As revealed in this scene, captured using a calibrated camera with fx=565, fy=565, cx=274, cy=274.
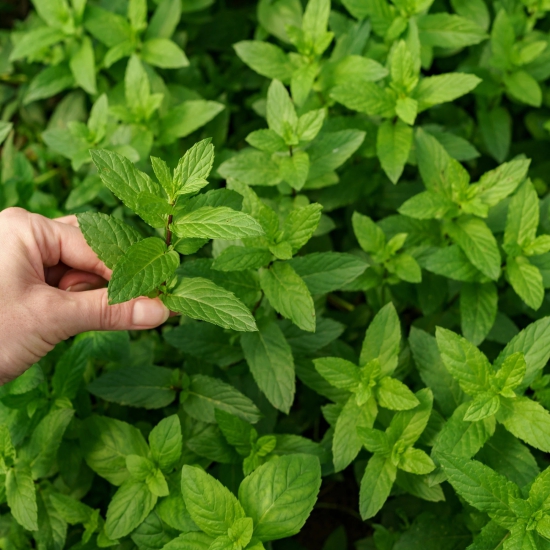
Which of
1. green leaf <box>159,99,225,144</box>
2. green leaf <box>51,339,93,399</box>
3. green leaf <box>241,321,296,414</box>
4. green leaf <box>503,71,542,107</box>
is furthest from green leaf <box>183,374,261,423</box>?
green leaf <box>503,71,542,107</box>

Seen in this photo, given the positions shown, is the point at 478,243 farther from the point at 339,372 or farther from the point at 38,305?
the point at 38,305

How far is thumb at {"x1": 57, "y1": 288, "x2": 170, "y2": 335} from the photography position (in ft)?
6.19

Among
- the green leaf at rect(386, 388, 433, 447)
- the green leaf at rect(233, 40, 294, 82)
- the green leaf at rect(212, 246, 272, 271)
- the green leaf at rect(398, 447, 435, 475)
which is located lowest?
Result: the green leaf at rect(398, 447, 435, 475)

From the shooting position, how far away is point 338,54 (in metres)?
2.85

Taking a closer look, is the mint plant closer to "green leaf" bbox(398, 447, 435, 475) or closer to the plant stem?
the plant stem

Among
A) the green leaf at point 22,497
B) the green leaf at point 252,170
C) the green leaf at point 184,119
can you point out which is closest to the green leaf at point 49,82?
the green leaf at point 184,119

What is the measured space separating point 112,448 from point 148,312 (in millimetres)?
723

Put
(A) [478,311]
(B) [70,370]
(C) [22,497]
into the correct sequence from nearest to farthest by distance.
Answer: (C) [22,497] → (B) [70,370] → (A) [478,311]

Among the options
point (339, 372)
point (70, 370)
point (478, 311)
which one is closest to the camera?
point (339, 372)

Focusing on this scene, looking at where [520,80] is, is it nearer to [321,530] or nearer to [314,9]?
[314,9]

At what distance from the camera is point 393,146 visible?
253cm

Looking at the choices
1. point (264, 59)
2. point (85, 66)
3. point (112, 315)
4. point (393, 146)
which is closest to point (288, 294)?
point (112, 315)

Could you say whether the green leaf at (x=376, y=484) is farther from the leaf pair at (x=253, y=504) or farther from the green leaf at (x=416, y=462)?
the leaf pair at (x=253, y=504)

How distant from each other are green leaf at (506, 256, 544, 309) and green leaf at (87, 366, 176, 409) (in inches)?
58.6
